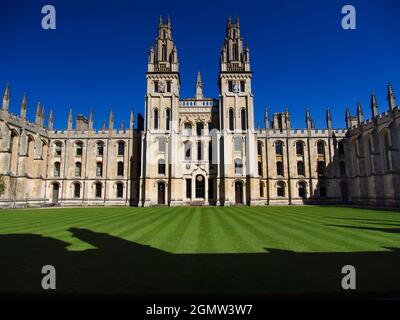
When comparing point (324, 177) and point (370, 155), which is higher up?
point (370, 155)

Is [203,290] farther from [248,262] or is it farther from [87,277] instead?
[87,277]

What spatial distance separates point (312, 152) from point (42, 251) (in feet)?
140

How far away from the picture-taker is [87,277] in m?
6.05

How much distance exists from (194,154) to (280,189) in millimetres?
15982

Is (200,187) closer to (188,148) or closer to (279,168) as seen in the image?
(188,148)

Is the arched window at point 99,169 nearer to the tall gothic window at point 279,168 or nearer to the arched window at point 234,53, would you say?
the arched window at point 234,53

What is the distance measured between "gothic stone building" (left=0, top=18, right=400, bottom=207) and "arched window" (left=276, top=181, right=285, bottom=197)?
0.17 m

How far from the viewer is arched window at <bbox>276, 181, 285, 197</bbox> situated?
43.0 metres

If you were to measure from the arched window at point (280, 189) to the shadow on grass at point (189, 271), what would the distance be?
35.4 meters

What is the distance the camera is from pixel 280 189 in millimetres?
43250

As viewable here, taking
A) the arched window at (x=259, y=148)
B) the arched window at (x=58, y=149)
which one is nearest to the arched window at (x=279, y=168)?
the arched window at (x=259, y=148)

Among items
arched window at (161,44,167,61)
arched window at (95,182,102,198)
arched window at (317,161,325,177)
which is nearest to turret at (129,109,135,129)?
arched window at (161,44,167,61)

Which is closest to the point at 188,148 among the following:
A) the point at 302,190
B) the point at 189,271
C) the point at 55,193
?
the point at 302,190
